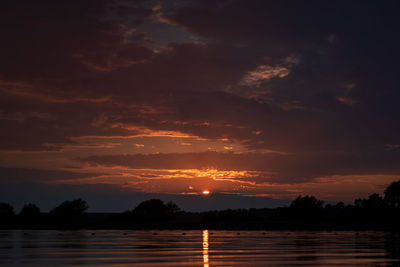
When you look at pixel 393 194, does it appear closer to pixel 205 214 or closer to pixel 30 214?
pixel 205 214

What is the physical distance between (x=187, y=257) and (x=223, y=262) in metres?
4.46

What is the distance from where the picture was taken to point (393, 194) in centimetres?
17938

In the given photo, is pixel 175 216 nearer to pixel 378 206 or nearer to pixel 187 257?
pixel 378 206

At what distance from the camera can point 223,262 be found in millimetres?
30828

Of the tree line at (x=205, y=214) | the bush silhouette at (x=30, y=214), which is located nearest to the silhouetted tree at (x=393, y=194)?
the tree line at (x=205, y=214)

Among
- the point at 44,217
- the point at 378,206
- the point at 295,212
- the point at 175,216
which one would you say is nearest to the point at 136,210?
the point at 175,216

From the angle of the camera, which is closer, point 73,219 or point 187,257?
point 187,257

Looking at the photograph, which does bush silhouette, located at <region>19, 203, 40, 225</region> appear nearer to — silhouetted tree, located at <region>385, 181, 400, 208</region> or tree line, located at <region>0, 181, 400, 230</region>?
tree line, located at <region>0, 181, 400, 230</region>

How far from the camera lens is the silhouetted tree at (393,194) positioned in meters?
178

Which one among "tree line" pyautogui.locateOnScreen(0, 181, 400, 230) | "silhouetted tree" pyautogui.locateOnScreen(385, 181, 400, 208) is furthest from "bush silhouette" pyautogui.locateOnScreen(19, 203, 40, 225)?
"silhouetted tree" pyautogui.locateOnScreen(385, 181, 400, 208)

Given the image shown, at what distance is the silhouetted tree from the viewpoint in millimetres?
178500

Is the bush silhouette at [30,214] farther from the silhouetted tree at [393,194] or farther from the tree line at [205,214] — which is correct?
the silhouetted tree at [393,194]

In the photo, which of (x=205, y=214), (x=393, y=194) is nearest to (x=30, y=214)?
(x=205, y=214)

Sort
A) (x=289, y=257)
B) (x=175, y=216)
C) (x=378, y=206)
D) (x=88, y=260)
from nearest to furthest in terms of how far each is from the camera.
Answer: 1. (x=88, y=260)
2. (x=289, y=257)
3. (x=378, y=206)
4. (x=175, y=216)
